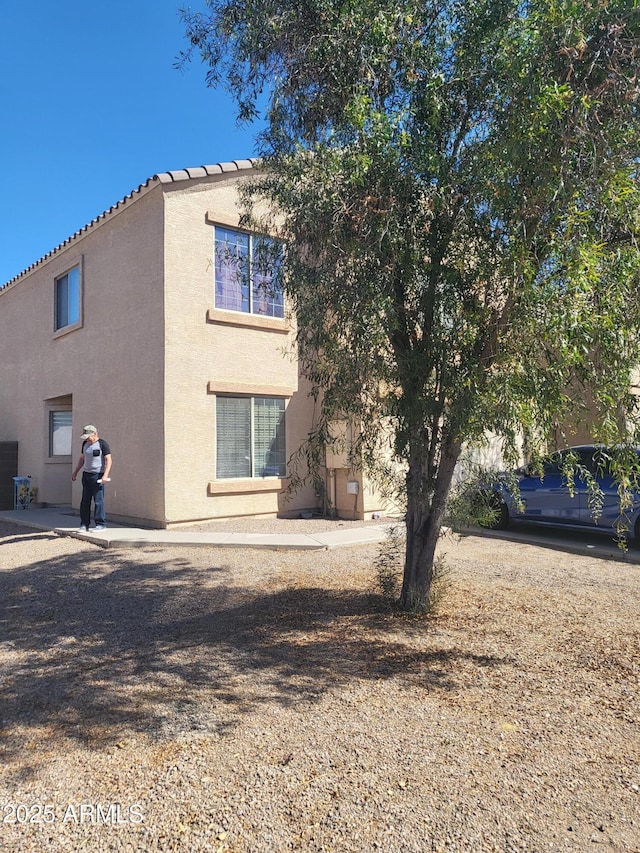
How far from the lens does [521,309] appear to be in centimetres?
405

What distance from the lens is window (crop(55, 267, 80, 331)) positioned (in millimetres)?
13695

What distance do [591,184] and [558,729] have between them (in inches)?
137

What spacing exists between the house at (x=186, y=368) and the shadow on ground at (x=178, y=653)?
3.49 meters

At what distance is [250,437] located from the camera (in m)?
11.5

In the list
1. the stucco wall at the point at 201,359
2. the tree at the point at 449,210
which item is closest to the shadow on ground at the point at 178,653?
the tree at the point at 449,210

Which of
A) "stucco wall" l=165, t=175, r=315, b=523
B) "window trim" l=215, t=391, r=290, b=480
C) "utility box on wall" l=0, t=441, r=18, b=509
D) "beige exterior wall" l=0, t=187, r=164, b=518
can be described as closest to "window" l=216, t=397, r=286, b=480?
"window trim" l=215, t=391, r=290, b=480

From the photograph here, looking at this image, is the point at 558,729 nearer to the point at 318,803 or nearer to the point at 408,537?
the point at 318,803

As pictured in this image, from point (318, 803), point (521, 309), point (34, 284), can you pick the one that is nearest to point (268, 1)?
point (521, 309)

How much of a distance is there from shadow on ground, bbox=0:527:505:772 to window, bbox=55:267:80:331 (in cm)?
807

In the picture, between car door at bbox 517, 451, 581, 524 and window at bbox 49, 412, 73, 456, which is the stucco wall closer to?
car door at bbox 517, 451, 581, 524

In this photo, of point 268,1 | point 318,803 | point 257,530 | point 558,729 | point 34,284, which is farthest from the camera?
point 34,284

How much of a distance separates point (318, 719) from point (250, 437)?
802 cm

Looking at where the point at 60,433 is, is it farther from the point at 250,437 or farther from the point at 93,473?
the point at 250,437

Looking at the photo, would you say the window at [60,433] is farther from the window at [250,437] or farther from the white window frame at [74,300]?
the window at [250,437]
